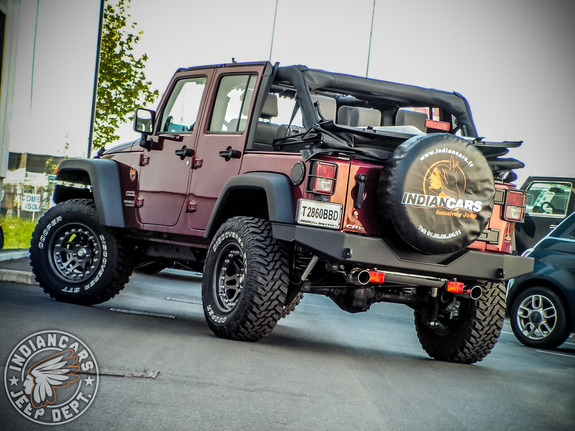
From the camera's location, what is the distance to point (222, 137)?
838cm

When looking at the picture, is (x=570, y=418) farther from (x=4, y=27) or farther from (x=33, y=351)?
(x=4, y=27)

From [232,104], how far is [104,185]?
172cm

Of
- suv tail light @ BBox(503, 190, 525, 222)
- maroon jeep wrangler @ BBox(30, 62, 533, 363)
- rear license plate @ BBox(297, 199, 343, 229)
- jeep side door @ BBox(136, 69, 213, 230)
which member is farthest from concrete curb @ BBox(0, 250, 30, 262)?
suv tail light @ BBox(503, 190, 525, 222)

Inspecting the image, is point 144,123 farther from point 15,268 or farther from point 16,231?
point 16,231

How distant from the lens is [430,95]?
883 centimetres

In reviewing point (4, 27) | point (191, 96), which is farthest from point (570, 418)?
point (4, 27)

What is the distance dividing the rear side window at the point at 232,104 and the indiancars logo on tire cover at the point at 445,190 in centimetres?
200

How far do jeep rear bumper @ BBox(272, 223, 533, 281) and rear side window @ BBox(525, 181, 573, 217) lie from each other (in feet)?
34.7

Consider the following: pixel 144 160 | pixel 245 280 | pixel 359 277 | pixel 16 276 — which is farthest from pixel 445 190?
pixel 16 276

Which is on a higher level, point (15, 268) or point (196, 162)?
point (196, 162)

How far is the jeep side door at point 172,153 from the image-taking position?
8812 millimetres

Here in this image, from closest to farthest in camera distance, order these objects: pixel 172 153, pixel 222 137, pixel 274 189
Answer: pixel 274 189, pixel 222 137, pixel 172 153

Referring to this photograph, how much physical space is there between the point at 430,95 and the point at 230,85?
185 centimetres

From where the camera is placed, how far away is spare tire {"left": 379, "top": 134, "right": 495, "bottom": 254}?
22.2ft
